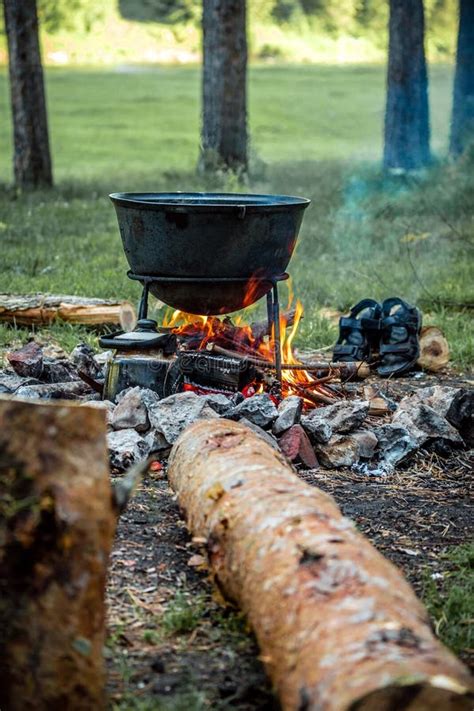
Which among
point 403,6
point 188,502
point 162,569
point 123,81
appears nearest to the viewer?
point 162,569

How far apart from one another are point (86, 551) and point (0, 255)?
311 inches

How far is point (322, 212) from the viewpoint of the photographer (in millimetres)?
13016

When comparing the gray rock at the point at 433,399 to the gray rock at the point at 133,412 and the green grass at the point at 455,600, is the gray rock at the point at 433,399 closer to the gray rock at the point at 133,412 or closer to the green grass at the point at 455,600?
the gray rock at the point at 133,412

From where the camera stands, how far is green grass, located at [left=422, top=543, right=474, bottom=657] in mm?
3002

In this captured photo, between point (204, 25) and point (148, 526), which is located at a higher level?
point (204, 25)

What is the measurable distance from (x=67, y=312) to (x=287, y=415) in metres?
2.85

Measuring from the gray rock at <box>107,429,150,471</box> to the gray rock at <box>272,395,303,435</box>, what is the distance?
25.0 inches

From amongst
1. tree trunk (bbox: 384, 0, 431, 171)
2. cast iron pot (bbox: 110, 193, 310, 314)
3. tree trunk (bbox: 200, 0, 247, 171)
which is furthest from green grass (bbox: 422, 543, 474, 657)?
tree trunk (bbox: 384, 0, 431, 171)

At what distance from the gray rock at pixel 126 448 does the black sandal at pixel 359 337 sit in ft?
6.38

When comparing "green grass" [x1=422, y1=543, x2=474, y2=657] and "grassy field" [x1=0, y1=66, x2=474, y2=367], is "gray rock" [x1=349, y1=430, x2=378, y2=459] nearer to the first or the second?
"green grass" [x1=422, y1=543, x2=474, y2=657]

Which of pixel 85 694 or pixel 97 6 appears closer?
pixel 85 694

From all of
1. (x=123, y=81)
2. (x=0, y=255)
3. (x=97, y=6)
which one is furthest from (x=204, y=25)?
(x=97, y=6)

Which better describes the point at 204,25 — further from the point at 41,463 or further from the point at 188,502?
the point at 41,463

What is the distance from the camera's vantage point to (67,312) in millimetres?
7062
